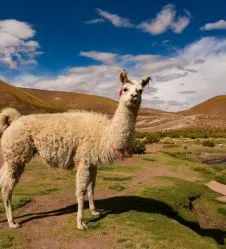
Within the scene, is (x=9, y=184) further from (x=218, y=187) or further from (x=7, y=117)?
(x=218, y=187)

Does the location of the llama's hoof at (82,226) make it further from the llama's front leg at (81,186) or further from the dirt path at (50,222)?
the dirt path at (50,222)

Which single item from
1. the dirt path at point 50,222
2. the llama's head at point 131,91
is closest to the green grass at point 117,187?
the dirt path at point 50,222

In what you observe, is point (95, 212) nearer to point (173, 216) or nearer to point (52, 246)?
point (52, 246)

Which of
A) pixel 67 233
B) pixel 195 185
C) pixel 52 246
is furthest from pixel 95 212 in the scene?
pixel 195 185

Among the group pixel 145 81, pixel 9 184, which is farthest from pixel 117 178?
pixel 145 81

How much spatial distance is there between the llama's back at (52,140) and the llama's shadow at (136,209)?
1.81m

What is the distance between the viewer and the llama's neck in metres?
9.63

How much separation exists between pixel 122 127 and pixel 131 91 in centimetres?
99

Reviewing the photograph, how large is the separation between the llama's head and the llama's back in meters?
1.31

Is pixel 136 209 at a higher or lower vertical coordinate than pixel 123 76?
lower

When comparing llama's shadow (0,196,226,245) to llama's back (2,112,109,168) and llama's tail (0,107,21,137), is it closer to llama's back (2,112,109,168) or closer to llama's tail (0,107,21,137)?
llama's back (2,112,109,168)

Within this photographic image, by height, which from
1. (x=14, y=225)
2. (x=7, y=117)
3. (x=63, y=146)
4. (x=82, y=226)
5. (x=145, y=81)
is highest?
(x=145, y=81)

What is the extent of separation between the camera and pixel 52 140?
10203 millimetres

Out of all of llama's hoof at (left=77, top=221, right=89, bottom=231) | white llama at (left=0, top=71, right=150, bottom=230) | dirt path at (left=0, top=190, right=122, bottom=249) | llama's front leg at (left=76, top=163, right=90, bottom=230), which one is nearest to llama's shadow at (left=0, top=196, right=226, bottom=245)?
dirt path at (left=0, top=190, right=122, bottom=249)
